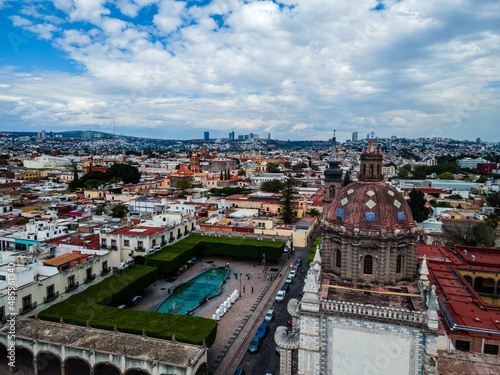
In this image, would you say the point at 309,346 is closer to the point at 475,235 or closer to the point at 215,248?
the point at 215,248

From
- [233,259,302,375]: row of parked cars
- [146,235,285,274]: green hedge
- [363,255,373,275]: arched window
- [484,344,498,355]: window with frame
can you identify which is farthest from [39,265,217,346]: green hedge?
[484,344,498,355]: window with frame

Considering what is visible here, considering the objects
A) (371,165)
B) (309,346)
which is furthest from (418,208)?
(309,346)

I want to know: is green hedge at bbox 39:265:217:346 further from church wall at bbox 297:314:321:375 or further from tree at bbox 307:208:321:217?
tree at bbox 307:208:321:217

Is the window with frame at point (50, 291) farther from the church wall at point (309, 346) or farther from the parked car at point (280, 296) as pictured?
the church wall at point (309, 346)

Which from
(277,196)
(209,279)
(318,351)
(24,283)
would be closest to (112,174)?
(277,196)

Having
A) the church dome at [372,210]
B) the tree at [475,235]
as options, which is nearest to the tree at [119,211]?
the church dome at [372,210]
